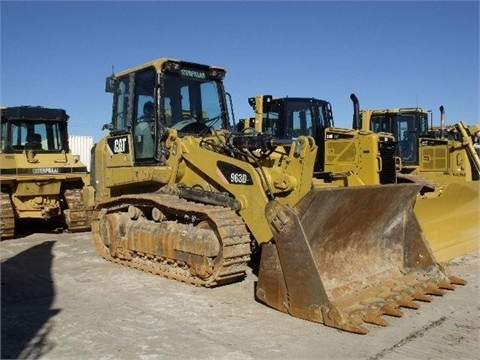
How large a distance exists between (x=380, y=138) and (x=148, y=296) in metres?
5.80

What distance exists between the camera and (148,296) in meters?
5.85

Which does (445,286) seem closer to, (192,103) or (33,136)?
(192,103)

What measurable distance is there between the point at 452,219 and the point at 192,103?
15.3 ft

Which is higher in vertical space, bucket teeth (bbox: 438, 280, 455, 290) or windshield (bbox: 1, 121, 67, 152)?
windshield (bbox: 1, 121, 67, 152)

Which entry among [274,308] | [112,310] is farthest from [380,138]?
[112,310]

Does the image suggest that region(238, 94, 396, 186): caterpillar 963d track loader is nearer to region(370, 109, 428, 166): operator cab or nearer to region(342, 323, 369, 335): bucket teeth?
region(342, 323, 369, 335): bucket teeth

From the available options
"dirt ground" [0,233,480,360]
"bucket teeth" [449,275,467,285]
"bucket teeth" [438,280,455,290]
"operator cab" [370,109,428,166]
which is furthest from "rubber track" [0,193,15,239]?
"operator cab" [370,109,428,166]

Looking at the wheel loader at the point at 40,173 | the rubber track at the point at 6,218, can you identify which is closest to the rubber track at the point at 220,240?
the wheel loader at the point at 40,173

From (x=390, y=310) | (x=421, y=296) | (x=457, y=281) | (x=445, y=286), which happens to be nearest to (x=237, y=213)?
(x=390, y=310)

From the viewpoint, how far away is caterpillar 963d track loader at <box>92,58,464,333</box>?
5.14m

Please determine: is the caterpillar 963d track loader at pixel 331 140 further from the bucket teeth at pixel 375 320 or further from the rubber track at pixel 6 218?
the rubber track at pixel 6 218

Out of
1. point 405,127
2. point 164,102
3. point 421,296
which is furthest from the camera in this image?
point 405,127

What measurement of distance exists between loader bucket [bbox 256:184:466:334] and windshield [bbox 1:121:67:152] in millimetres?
7840

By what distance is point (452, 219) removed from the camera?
8.25 metres
